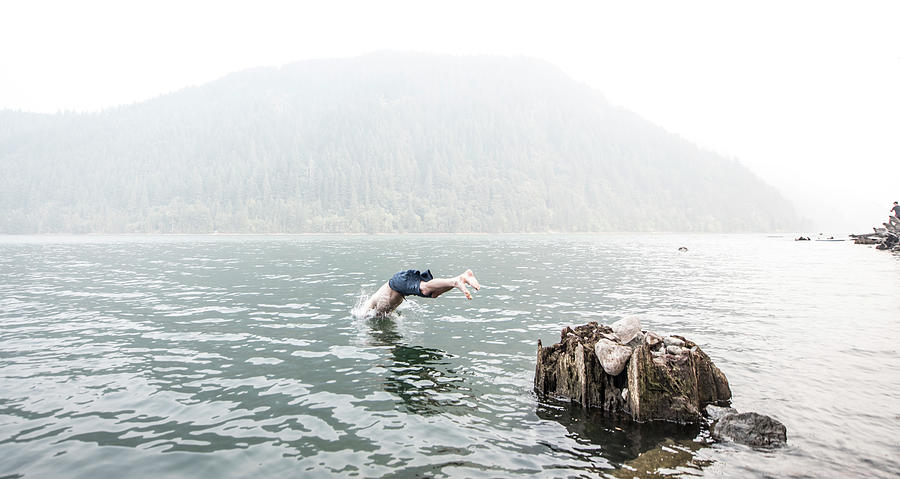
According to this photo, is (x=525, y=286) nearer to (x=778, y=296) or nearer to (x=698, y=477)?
(x=778, y=296)

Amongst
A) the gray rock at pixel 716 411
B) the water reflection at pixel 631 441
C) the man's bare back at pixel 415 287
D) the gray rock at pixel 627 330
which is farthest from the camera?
the man's bare back at pixel 415 287

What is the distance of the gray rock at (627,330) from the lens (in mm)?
11805

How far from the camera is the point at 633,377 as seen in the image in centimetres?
984

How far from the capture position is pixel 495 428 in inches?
360

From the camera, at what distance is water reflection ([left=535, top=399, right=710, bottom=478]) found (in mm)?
7676

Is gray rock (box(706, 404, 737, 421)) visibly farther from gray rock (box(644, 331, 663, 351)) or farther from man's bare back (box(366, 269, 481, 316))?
man's bare back (box(366, 269, 481, 316))

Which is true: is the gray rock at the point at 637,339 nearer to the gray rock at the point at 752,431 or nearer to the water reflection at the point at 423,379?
the gray rock at the point at 752,431

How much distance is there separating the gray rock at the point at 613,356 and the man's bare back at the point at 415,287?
3.95m

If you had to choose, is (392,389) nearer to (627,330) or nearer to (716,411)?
(627,330)

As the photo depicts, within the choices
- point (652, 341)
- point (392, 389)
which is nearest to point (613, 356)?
point (652, 341)

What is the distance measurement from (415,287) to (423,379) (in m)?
5.04

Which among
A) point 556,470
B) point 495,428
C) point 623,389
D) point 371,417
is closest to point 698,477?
point 556,470

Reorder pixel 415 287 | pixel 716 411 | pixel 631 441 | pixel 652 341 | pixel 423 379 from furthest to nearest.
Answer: pixel 415 287, pixel 423 379, pixel 652 341, pixel 716 411, pixel 631 441

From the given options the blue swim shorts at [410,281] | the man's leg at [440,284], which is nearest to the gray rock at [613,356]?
the man's leg at [440,284]
